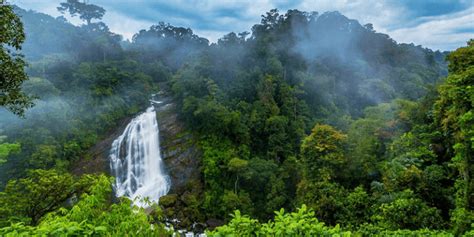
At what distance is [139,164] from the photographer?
19.9 meters

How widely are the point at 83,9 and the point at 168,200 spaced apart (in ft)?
125

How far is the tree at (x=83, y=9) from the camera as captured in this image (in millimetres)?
43156

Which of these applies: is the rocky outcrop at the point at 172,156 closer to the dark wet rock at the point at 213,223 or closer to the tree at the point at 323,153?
the dark wet rock at the point at 213,223

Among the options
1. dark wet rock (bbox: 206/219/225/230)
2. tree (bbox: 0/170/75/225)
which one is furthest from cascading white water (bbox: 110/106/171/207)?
tree (bbox: 0/170/75/225)

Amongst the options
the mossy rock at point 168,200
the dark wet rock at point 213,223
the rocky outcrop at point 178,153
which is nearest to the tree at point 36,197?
the mossy rock at point 168,200

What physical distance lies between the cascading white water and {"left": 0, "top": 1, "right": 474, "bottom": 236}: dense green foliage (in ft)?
6.29

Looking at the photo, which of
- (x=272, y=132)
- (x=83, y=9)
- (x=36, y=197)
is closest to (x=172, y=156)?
(x=272, y=132)

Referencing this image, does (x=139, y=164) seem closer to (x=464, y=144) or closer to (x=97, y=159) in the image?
(x=97, y=159)

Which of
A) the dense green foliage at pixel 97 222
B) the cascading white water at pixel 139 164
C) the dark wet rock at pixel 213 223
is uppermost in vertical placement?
the dense green foliage at pixel 97 222

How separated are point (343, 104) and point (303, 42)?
10.0 metres

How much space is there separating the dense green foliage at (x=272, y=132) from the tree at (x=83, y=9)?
6.07 metres

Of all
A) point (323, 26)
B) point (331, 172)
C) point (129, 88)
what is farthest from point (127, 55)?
point (331, 172)

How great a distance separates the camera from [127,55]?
119 feet

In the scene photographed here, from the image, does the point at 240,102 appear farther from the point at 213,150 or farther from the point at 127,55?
the point at 127,55
